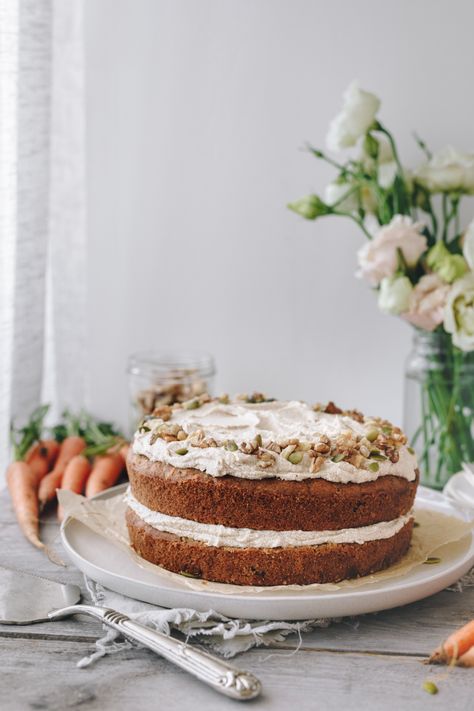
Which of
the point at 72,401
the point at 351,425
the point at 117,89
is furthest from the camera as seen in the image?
the point at 72,401

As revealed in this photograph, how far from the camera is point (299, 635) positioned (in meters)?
1.34

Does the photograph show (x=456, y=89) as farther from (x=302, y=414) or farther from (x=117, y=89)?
(x=302, y=414)

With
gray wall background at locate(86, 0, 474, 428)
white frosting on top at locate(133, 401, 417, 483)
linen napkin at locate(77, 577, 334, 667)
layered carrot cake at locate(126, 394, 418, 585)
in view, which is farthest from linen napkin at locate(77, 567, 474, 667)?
gray wall background at locate(86, 0, 474, 428)

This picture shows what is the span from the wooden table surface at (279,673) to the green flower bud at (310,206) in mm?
1157

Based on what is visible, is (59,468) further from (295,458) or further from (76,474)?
(295,458)

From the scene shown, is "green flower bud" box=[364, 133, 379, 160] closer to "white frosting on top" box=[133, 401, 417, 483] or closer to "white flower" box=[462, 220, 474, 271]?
"white flower" box=[462, 220, 474, 271]

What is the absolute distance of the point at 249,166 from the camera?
106 inches

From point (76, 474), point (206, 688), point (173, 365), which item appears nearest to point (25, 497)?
point (76, 474)

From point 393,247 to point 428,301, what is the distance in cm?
17

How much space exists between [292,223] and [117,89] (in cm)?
71

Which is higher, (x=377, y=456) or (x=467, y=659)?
(x=377, y=456)

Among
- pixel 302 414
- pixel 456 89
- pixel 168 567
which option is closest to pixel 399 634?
pixel 168 567

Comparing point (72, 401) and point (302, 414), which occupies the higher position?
point (302, 414)

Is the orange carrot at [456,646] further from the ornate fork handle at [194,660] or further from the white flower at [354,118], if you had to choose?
the white flower at [354,118]
